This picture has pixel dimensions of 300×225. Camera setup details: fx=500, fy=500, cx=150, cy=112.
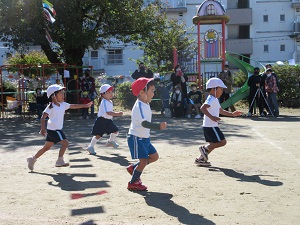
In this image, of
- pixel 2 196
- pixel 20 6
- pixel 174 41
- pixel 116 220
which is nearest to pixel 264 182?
pixel 116 220

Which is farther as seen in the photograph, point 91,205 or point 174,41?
point 174,41

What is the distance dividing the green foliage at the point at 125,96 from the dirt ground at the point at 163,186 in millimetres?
11386

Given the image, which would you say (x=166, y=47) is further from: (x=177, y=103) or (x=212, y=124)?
(x=212, y=124)

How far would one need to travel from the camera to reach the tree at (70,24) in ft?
62.0

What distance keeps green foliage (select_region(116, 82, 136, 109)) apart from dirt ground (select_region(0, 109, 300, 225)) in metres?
11.4

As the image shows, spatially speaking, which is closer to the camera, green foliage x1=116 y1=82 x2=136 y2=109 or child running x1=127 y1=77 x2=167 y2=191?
child running x1=127 y1=77 x2=167 y2=191

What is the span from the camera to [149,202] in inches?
243

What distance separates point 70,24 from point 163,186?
1339 centimetres

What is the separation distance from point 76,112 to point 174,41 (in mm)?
12382

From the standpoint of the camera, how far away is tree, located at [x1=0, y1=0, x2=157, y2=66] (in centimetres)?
1891

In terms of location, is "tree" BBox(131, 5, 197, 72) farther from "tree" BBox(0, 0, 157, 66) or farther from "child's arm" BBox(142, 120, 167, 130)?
"child's arm" BBox(142, 120, 167, 130)

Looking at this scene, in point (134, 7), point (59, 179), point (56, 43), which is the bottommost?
point (59, 179)

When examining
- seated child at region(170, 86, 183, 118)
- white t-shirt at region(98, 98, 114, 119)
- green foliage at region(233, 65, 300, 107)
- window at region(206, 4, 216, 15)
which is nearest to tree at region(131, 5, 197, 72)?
window at region(206, 4, 216, 15)

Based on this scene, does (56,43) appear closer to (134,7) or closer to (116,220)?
(134,7)
